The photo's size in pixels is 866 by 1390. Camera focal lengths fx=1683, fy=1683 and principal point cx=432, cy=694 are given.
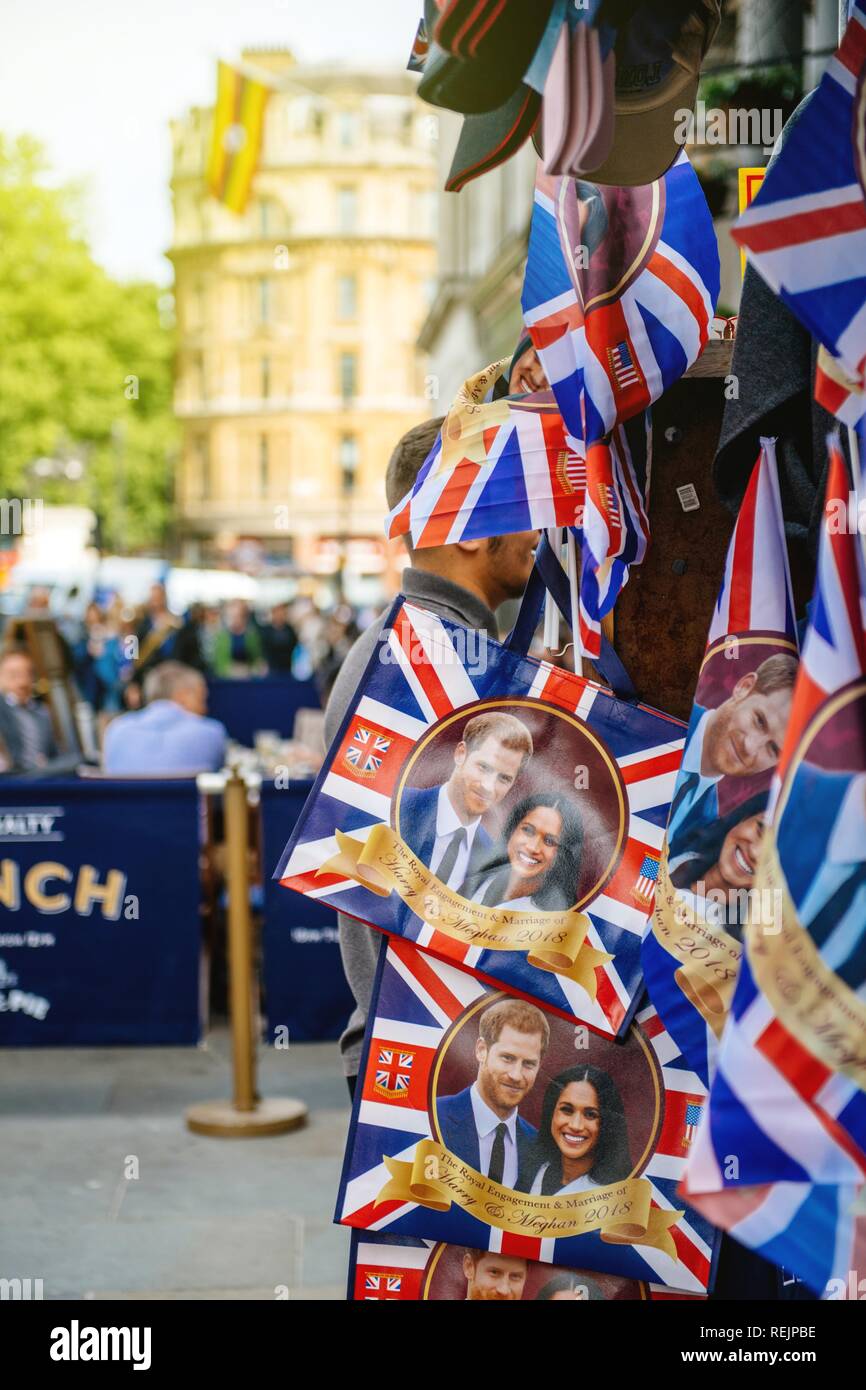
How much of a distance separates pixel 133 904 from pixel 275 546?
74.7 meters

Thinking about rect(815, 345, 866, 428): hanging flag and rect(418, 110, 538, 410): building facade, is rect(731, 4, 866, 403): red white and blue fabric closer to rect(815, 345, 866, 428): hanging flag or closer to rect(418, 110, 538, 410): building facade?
rect(815, 345, 866, 428): hanging flag

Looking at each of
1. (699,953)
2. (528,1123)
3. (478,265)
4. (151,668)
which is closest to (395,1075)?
(528,1123)

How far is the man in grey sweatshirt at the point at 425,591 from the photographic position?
113 inches

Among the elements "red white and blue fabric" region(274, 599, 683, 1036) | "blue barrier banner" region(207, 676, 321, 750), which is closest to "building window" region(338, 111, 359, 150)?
"blue barrier banner" region(207, 676, 321, 750)

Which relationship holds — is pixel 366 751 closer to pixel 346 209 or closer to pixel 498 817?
pixel 498 817

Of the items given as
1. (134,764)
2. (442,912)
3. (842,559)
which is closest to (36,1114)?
(134,764)

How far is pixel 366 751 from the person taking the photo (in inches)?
102

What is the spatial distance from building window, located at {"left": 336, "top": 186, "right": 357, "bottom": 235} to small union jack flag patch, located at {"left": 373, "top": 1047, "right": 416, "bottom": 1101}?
3110 inches

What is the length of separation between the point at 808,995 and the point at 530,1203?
93 cm

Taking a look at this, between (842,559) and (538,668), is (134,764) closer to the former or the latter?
(538,668)

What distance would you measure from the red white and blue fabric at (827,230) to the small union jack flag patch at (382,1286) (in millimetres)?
1548

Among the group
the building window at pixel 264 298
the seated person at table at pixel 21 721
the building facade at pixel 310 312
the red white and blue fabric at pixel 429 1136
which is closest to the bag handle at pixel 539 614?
the red white and blue fabric at pixel 429 1136

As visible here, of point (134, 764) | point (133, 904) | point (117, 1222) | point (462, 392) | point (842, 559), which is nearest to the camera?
point (842, 559)

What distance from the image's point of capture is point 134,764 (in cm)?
866
